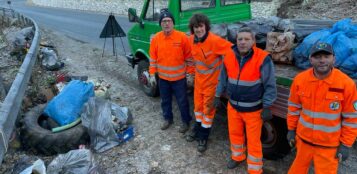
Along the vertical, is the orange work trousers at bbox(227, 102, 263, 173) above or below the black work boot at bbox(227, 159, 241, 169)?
above

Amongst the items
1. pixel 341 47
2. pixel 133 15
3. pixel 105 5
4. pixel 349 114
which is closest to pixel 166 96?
pixel 133 15

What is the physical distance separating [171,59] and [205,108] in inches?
36.8

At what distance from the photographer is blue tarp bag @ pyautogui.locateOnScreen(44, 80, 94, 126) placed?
Result: 206 inches

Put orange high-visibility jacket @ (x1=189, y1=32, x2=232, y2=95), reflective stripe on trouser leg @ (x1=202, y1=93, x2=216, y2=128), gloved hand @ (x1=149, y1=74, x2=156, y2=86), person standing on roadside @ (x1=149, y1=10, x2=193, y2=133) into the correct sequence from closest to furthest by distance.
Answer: orange high-visibility jacket @ (x1=189, y1=32, x2=232, y2=95)
reflective stripe on trouser leg @ (x1=202, y1=93, x2=216, y2=128)
person standing on roadside @ (x1=149, y1=10, x2=193, y2=133)
gloved hand @ (x1=149, y1=74, x2=156, y2=86)

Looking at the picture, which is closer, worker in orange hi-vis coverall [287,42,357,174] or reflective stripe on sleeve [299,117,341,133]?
worker in orange hi-vis coverall [287,42,357,174]

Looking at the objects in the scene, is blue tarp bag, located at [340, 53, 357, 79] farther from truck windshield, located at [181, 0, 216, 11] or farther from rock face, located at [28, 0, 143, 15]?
rock face, located at [28, 0, 143, 15]

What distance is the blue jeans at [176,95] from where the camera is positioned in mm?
5176

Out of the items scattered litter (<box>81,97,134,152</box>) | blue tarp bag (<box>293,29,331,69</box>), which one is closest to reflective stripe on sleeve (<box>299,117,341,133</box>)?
blue tarp bag (<box>293,29,331,69</box>)

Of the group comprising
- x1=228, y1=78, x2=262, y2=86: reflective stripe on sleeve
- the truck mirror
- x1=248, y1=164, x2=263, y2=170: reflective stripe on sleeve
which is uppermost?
the truck mirror

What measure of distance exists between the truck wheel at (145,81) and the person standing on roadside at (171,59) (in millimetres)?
1475

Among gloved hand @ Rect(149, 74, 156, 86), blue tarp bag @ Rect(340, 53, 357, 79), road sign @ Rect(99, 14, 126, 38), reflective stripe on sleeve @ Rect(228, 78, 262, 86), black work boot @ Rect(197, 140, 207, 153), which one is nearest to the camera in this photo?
blue tarp bag @ Rect(340, 53, 357, 79)

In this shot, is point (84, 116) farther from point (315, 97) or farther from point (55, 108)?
point (315, 97)

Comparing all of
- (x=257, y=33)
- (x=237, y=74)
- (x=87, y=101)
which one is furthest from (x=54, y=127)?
(x=257, y=33)

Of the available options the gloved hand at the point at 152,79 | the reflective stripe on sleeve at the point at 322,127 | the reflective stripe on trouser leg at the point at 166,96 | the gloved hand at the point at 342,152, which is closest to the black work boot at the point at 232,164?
the reflective stripe on sleeve at the point at 322,127
